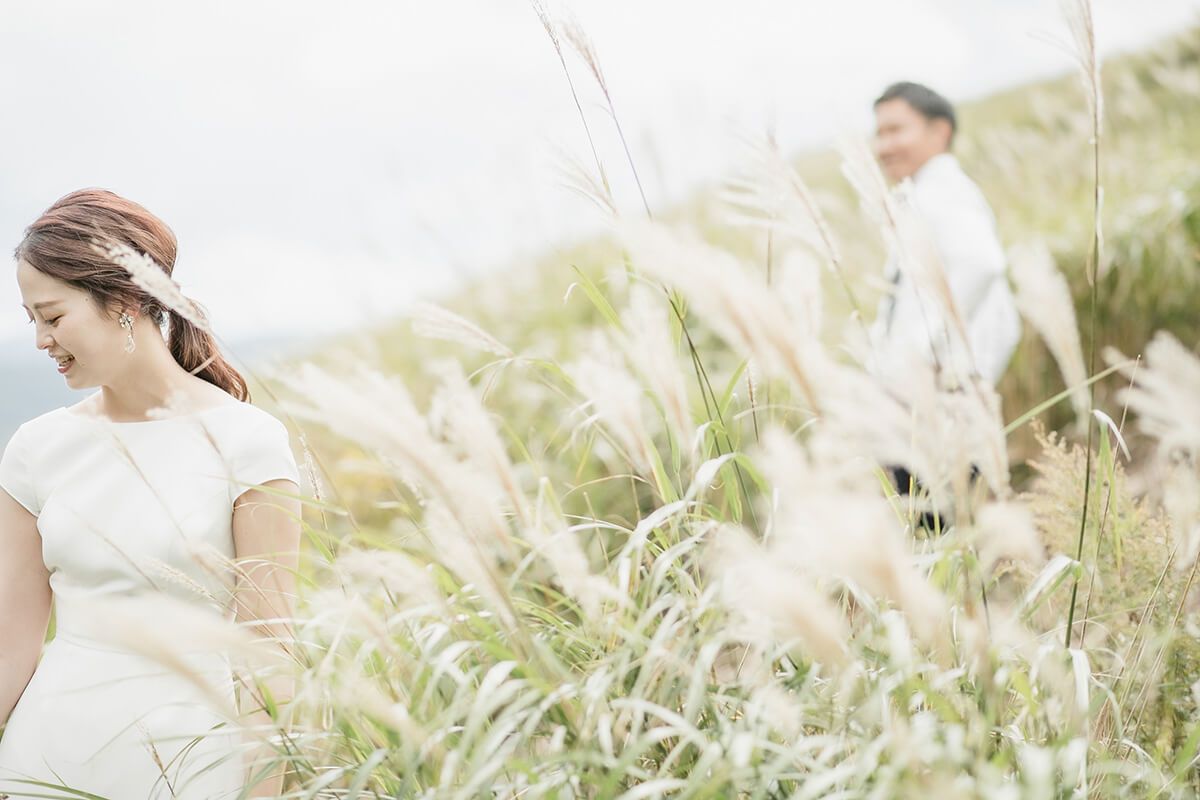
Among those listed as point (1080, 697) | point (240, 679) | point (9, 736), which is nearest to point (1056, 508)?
point (1080, 697)

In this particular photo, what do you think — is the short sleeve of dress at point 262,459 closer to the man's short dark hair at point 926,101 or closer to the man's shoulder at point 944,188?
the man's shoulder at point 944,188

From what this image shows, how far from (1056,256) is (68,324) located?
12.9 feet

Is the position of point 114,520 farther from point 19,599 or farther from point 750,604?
point 750,604

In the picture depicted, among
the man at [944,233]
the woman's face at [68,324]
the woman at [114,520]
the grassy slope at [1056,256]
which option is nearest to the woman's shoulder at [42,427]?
the woman at [114,520]

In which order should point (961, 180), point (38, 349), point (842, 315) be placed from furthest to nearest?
point (842, 315)
point (961, 180)
point (38, 349)

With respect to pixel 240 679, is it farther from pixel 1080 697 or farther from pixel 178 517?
pixel 1080 697

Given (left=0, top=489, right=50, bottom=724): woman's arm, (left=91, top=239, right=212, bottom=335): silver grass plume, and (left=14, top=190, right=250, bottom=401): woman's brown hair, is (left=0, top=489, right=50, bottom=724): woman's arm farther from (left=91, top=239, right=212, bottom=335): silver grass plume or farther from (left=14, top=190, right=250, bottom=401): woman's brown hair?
(left=91, top=239, right=212, bottom=335): silver grass plume

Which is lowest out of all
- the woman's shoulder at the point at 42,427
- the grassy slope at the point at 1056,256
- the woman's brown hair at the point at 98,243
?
the grassy slope at the point at 1056,256

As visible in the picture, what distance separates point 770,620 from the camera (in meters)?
0.96

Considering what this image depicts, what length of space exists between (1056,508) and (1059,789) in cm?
63

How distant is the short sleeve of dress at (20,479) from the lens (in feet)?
5.54

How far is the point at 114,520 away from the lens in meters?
1.63

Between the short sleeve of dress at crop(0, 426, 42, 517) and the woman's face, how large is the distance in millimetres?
263

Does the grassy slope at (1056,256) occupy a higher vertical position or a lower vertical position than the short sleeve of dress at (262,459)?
lower
